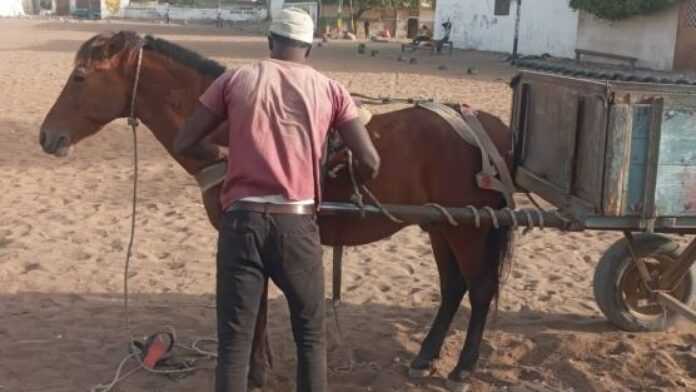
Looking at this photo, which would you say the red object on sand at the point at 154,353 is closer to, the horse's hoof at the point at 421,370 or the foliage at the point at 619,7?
the horse's hoof at the point at 421,370

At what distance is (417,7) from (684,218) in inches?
2012

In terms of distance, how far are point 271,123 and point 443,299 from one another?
2.26 metres

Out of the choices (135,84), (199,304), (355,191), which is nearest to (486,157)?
(355,191)

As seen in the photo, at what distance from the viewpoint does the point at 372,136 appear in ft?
14.4

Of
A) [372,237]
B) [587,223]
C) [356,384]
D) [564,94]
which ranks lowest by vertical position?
[356,384]

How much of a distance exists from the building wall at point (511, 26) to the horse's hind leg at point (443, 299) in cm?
2857

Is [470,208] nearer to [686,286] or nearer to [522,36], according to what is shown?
[686,286]

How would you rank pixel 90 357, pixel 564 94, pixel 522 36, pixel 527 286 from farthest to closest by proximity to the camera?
pixel 522 36 < pixel 527 286 < pixel 90 357 < pixel 564 94

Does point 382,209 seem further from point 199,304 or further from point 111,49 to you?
point 199,304

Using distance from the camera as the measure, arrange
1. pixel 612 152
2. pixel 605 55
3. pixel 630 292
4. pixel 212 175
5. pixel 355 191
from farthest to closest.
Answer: pixel 605 55 < pixel 630 292 < pixel 355 191 < pixel 212 175 < pixel 612 152

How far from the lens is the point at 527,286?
6305 millimetres

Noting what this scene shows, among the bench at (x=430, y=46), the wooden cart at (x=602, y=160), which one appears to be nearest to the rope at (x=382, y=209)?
the wooden cart at (x=602, y=160)

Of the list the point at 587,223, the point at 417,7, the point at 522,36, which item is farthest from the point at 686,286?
the point at 417,7

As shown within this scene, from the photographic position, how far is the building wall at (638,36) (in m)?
24.8
